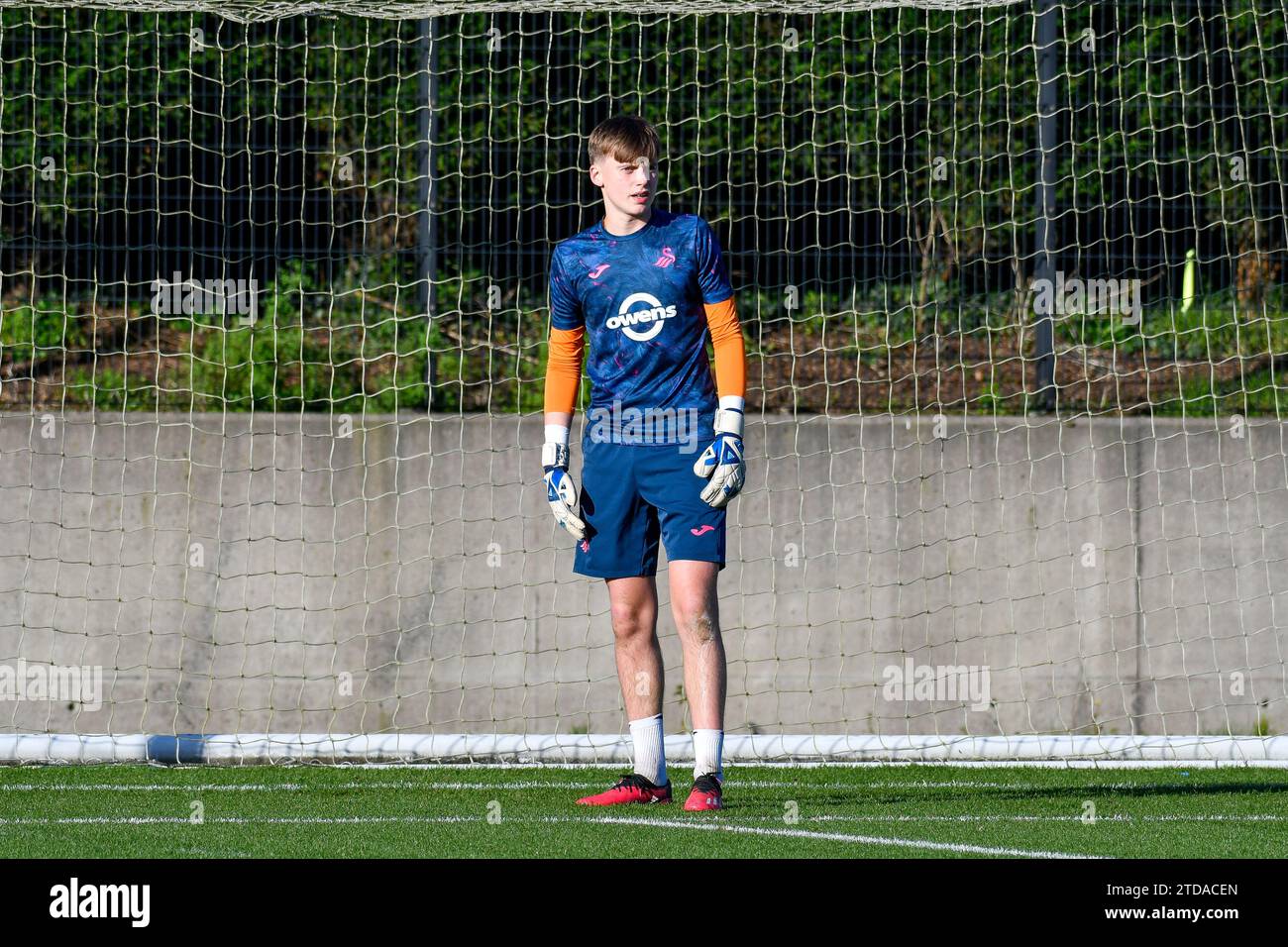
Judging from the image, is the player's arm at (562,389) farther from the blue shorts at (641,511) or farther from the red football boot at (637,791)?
the red football boot at (637,791)

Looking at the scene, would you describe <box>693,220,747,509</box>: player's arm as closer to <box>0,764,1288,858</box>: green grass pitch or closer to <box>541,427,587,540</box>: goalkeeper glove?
<box>541,427,587,540</box>: goalkeeper glove

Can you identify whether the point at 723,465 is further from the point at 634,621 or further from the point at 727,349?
the point at 634,621

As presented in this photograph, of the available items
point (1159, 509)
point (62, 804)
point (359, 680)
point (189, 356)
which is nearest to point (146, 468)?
point (189, 356)

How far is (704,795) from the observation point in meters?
4.77

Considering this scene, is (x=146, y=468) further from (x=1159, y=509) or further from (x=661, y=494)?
(x=1159, y=509)

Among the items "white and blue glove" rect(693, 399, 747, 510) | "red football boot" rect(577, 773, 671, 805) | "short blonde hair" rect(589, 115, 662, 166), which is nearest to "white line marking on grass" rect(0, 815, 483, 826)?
"red football boot" rect(577, 773, 671, 805)

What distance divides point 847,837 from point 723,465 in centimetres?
110

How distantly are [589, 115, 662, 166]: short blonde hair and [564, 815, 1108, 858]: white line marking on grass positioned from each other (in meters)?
1.90

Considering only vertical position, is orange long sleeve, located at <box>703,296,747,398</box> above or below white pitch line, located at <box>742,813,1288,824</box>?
above

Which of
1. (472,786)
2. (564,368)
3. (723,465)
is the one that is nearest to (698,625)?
(723,465)

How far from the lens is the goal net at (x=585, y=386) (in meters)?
7.42

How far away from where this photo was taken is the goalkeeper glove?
4910 millimetres

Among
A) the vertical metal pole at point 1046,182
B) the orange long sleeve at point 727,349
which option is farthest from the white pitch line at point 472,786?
the vertical metal pole at point 1046,182

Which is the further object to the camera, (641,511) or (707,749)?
(641,511)
